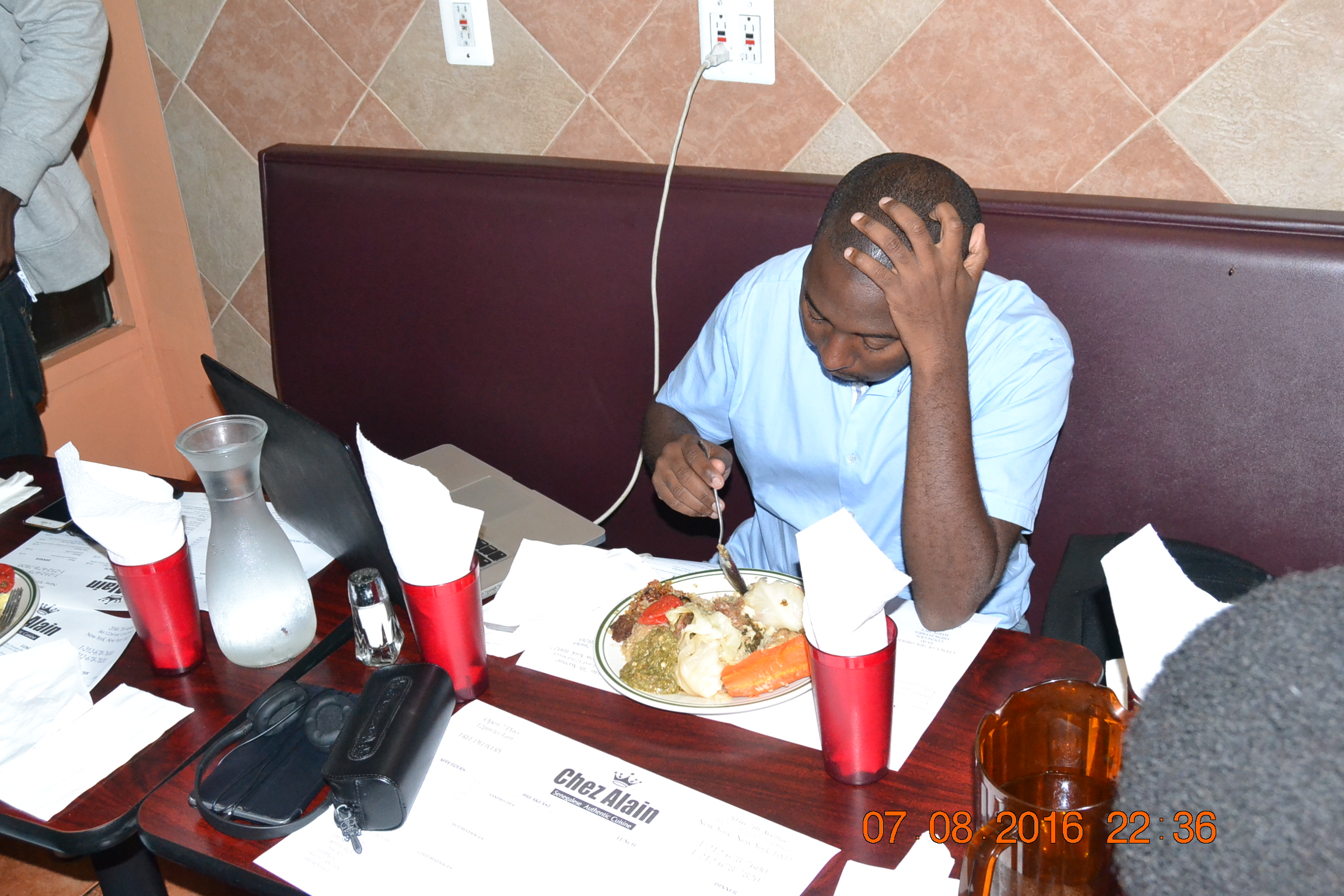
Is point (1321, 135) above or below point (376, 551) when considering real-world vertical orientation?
above

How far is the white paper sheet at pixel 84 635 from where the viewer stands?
1130 millimetres

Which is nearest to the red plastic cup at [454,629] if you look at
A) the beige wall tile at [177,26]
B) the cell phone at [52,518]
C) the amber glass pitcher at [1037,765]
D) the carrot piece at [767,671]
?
the carrot piece at [767,671]

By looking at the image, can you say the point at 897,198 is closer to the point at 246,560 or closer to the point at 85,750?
the point at 246,560

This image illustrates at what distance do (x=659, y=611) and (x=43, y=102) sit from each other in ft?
5.80

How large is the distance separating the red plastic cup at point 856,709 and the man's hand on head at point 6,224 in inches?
76.5

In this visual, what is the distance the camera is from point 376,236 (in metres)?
2.10

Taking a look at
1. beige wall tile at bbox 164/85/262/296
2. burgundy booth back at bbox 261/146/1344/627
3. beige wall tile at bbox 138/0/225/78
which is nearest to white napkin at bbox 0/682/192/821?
burgundy booth back at bbox 261/146/1344/627

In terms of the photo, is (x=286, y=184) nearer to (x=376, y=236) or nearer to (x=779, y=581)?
(x=376, y=236)

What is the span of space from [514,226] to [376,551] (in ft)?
3.19

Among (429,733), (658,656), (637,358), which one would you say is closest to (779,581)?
(658,656)

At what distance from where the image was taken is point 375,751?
0.89 metres

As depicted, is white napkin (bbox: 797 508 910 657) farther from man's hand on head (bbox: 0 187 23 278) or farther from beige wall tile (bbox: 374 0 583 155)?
man's hand on head (bbox: 0 187 23 278)

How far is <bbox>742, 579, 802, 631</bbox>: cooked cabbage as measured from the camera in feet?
3.58

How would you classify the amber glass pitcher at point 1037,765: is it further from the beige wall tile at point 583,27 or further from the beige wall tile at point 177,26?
the beige wall tile at point 177,26
